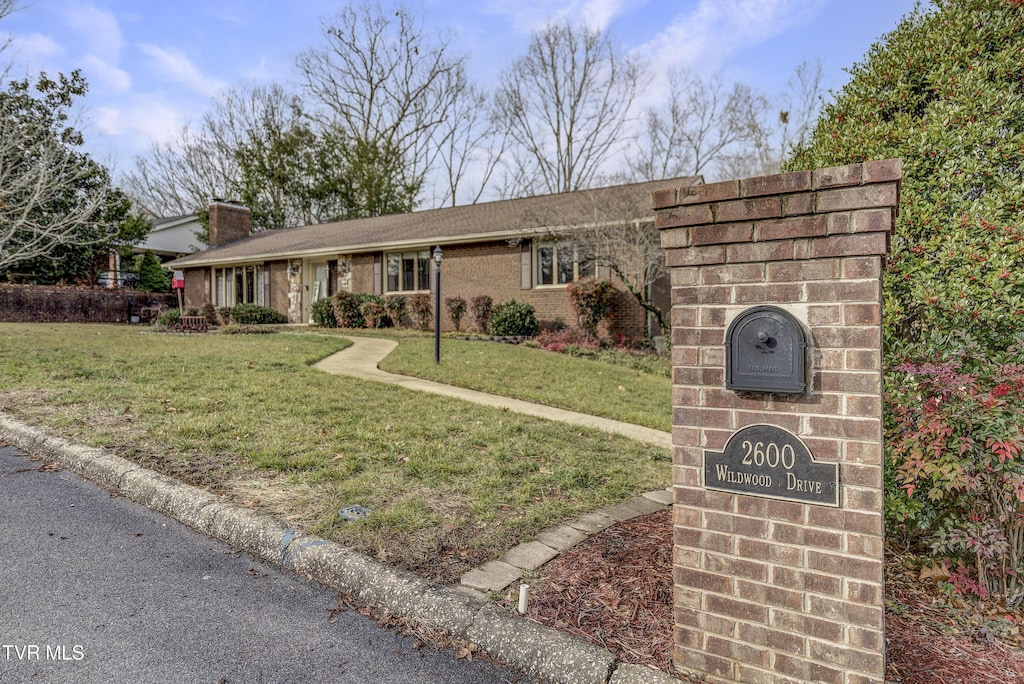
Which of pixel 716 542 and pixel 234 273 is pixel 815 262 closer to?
pixel 716 542

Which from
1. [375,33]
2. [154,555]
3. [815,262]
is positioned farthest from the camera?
[375,33]

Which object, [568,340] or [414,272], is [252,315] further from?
[568,340]

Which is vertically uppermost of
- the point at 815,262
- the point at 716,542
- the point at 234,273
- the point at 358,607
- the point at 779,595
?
the point at 234,273

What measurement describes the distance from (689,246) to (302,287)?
70.7ft

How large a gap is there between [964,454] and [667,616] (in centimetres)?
153

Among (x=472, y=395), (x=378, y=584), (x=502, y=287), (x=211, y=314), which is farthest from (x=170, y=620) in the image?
(x=211, y=314)

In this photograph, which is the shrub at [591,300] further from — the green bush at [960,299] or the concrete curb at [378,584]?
the concrete curb at [378,584]

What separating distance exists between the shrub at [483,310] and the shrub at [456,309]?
41 cm

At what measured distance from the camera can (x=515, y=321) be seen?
51.5 ft

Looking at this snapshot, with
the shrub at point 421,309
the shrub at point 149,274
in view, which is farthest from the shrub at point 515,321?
the shrub at point 149,274

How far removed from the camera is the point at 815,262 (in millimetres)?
1988

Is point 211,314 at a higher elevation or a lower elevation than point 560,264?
lower

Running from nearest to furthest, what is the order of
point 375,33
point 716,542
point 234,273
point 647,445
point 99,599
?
1. point 716,542
2. point 99,599
3. point 647,445
4. point 234,273
5. point 375,33

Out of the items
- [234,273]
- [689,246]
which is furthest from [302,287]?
[689,246]
